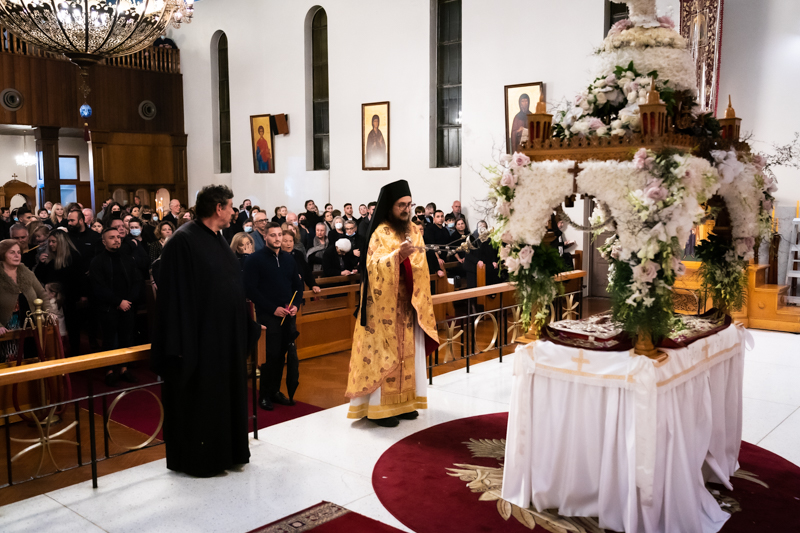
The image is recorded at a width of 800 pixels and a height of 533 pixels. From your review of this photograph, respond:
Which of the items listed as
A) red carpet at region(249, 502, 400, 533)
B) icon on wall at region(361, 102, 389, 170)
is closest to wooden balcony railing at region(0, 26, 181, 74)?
icon on wall at region(361, 102, 389, 170)

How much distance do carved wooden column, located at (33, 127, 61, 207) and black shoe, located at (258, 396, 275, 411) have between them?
Result: 14.2 metres

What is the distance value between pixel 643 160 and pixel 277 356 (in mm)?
3749

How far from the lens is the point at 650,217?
135 inches

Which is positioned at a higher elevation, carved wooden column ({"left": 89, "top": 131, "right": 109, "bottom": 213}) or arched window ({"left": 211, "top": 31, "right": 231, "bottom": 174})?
arched window ({"left": 211, "top": 31, "right": 231, "bottom": 174})

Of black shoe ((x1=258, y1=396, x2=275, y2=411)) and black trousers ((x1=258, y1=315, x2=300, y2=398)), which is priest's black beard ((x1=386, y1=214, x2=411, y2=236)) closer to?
black trousers ((x1=258, y1=315, x2=300, y2=398))

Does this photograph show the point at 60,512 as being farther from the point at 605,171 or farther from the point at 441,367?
the point at 441,367

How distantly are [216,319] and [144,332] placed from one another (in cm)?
412

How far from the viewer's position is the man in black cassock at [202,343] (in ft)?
13.7

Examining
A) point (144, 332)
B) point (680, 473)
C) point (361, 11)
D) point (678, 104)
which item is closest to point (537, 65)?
point (361, 11)

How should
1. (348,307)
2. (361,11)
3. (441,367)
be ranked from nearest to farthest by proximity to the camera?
1. (441,367)
2. (348,307)
3. (361,11)

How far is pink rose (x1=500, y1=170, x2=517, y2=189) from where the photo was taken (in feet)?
12.8

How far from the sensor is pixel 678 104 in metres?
3.90

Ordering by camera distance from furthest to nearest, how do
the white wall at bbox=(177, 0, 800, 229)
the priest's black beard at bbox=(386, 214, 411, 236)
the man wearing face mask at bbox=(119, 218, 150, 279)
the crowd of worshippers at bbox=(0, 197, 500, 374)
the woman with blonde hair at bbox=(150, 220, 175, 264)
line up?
the white wall at bbox=(177, 0, 800, 229)
the woman with blonde hair at bbox=(150, 220, 175, 264)
the man wearing face mask at bbox=(119, 218, 150, 279)
the crowd of worshippers at bbox=(0, 197, 500, 374)
the priest's black beard at bbox=(386, 214, 411, 236)

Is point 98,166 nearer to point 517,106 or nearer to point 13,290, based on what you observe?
point 517,106
